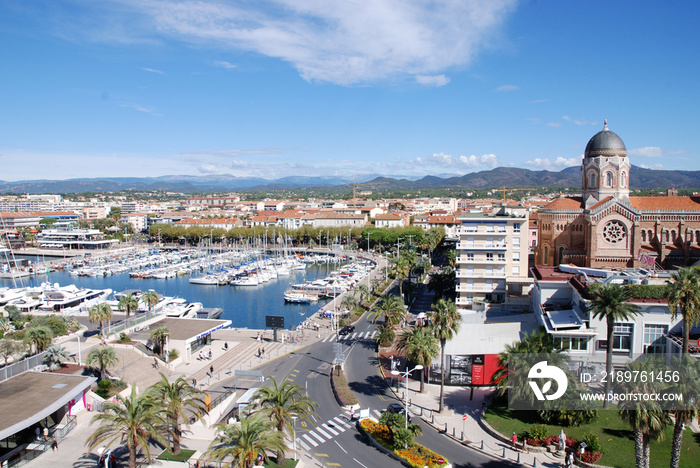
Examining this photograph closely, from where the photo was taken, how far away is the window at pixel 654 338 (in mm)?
30938

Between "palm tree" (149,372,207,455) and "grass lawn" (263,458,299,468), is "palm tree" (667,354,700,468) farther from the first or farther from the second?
"palm tree" (149,372,207,455)

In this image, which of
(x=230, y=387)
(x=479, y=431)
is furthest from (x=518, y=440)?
(x=230, y=387)

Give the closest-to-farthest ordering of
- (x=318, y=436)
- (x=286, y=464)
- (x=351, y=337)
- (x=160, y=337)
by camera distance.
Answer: (x=286, y=464), (x=318, y=436), (x=160, y=337), (x=351, y=337)

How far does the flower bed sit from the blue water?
29092mm

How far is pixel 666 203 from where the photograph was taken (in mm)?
56156

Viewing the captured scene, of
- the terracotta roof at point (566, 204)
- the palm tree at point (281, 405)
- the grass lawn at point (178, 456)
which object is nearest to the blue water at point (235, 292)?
the grass lawn at point (178, 456)

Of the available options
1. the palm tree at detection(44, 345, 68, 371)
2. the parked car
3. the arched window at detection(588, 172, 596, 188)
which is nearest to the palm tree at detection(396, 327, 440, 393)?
the parked car

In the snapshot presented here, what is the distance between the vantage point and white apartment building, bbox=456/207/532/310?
4922 centimetres

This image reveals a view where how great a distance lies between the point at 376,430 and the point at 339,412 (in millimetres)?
4134

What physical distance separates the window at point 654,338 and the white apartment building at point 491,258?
1765 centimetres

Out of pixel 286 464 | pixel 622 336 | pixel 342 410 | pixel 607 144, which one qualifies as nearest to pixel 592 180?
pixel 607 144

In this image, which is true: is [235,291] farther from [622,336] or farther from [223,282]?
[622,336]

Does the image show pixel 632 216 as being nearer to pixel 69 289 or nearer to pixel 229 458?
pixel 229 458

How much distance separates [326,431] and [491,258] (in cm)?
2924
